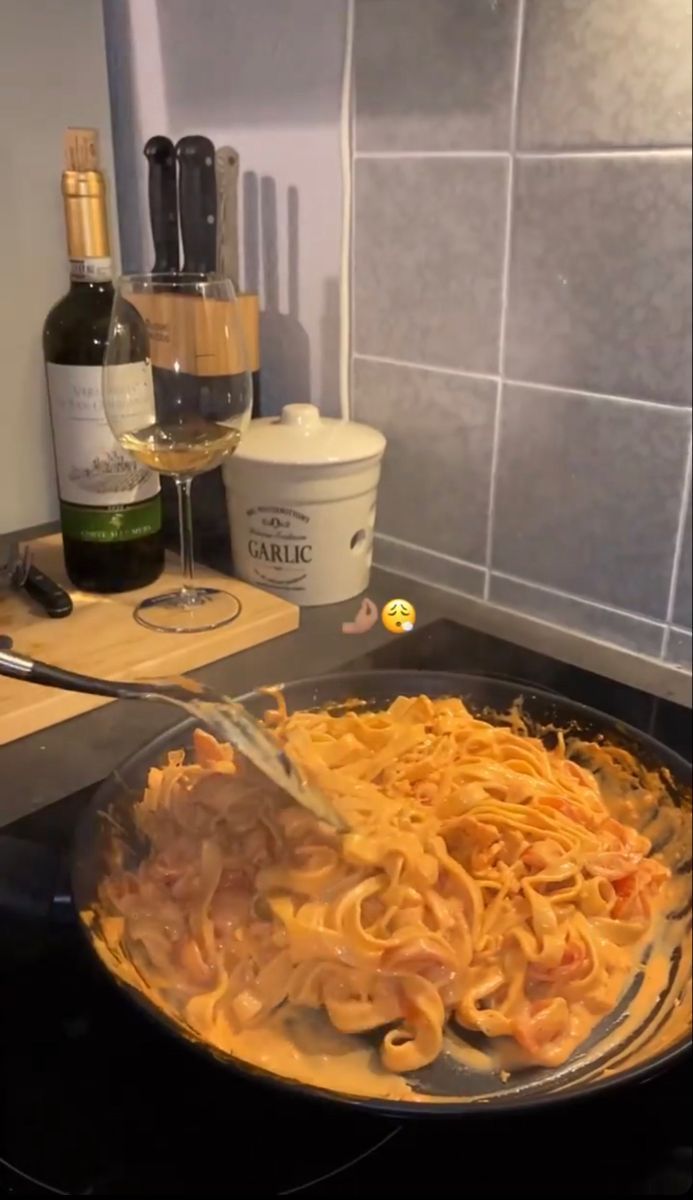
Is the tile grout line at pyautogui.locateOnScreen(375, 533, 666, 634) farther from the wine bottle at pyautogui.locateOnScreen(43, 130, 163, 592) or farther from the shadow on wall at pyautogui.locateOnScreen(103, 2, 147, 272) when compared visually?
the shadow on wall at pyautogui.locateOnScreen(103, 2, 147, 272)

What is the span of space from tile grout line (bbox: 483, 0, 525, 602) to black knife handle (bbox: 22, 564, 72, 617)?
308 mm

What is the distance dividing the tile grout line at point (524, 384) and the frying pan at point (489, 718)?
20cm

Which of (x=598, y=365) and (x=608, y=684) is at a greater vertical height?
(x=598, y=365)

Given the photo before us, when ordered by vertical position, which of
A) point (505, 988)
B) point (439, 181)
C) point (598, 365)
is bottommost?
point (505, 988)

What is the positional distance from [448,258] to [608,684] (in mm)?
314

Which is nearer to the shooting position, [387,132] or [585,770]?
[585,770]

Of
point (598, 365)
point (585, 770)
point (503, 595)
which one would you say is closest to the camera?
point (585, 770)

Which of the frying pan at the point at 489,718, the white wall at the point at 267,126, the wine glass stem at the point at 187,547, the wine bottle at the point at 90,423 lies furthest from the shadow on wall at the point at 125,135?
the frying pan at the point at 489,718

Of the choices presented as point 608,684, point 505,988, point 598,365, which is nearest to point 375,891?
point 505,988

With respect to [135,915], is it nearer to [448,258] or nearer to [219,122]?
[448,258]

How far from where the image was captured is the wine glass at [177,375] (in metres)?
0.72

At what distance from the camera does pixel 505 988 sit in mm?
470

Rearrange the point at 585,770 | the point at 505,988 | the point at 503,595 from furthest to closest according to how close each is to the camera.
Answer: the point at 503,595, the point at 585,770, the point at 505,988

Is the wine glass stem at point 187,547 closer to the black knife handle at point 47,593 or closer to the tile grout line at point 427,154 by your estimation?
the black knife handle at point 47,593
